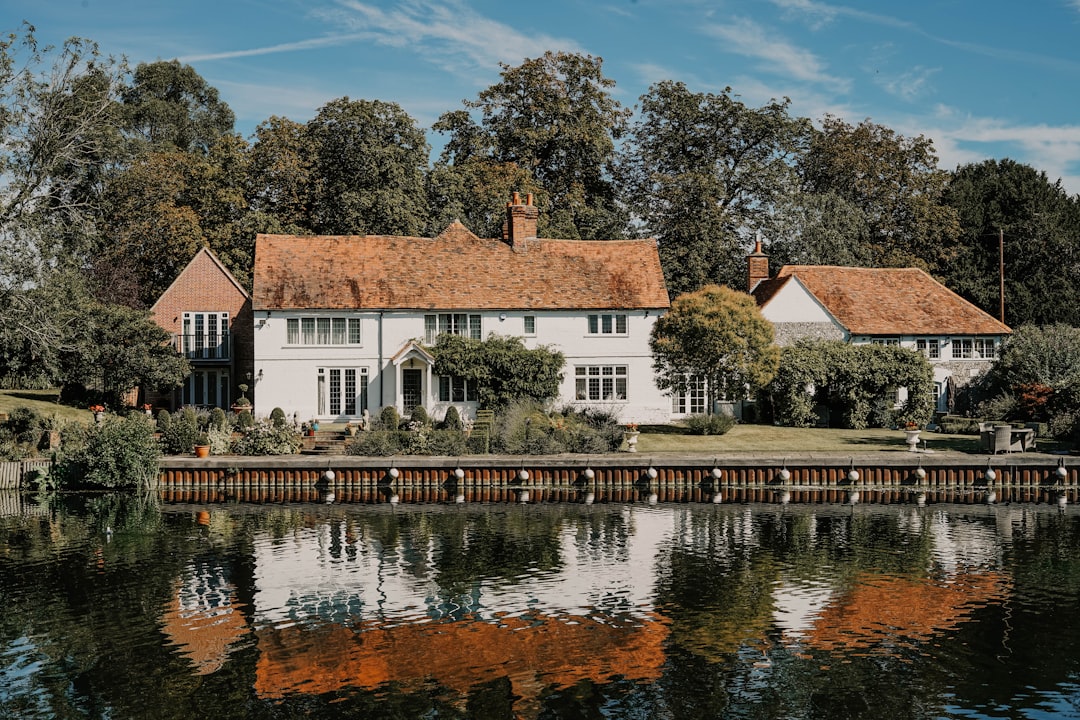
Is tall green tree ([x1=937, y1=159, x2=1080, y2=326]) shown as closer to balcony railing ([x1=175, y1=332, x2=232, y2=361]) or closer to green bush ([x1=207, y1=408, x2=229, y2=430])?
balcony railing ([x1=175, y1=332, x2=232, y2=361])

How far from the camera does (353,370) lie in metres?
47.9

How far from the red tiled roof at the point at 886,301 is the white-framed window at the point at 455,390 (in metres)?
16.4

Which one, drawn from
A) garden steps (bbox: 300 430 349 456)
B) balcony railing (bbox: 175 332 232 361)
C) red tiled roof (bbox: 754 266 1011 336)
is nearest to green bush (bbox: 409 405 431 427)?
garden steps (bbox: 300 430 349 456)

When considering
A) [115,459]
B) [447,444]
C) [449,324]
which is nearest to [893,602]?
[447,444]

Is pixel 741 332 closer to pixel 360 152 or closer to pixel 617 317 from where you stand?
pixel 617 317

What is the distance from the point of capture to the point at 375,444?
3984 centimetres

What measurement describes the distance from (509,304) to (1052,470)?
A: 893 inches

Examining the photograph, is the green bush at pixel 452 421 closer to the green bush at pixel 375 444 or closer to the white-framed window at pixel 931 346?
the green bush at pixel 375 444

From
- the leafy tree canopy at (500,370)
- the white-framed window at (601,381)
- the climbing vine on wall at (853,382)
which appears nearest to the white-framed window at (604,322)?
the white-framed window at (601,381)

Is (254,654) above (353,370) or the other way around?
the other way around

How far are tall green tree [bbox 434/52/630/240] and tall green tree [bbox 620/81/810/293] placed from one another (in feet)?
6.98

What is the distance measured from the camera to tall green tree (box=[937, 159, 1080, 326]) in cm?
6706

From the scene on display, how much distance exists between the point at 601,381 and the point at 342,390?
11.4m

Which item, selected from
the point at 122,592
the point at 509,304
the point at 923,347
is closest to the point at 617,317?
the point at 509,304
